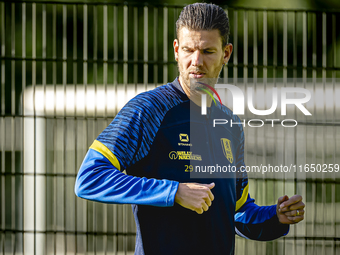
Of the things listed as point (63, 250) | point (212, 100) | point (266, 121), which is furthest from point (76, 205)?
point (212, 100)

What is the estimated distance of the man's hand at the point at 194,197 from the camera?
1553 millimetres

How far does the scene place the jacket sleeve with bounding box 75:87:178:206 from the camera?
1.59 meters

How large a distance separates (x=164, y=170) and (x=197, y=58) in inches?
19.2

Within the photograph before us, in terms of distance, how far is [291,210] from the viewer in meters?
1.95

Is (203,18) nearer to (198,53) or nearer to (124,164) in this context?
(198,53)

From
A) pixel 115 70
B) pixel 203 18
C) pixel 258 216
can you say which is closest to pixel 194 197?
pixel 258 216

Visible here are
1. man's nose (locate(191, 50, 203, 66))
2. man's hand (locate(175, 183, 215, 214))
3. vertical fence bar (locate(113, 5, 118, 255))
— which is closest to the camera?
man's hand (locate(175, 183, 215, 214))

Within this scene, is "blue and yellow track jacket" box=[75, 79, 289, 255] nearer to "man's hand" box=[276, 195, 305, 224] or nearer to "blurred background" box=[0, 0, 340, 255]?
"man's hand" box=[276, 195, 305, 224]

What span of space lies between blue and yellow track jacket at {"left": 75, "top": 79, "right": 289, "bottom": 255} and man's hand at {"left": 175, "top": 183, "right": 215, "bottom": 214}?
3cm

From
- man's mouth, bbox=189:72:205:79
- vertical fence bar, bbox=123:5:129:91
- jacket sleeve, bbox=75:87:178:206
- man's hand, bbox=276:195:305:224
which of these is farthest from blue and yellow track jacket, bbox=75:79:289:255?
vertical fence bar, bbox=123:5:129:91

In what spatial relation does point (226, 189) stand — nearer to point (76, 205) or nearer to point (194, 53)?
point (194, 53)

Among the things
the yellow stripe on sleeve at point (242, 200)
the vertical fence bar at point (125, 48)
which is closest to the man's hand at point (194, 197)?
the yellow stripe on sleeve at point (242, 200)

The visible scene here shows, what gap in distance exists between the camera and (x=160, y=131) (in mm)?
1791

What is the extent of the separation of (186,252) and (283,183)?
199 cm
